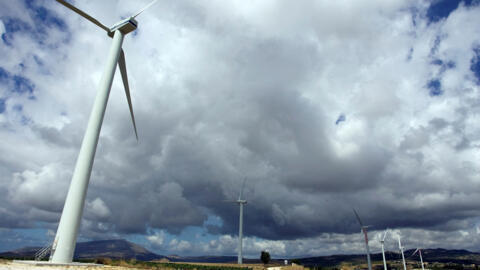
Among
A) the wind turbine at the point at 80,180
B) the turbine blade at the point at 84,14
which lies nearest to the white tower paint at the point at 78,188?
the wind turbine at the point at 80,180

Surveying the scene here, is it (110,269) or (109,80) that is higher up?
(109,80)

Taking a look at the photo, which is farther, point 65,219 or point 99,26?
point 99,26

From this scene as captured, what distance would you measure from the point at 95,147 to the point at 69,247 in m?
15.3

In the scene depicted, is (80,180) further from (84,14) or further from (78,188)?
(84,14)

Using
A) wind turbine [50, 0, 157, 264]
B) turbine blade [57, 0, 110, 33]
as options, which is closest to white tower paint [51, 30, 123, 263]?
wind turbine [50, 0, 157, 264]

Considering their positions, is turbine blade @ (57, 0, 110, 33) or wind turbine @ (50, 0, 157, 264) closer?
wind turbine @ (50, 0, 157, 264)

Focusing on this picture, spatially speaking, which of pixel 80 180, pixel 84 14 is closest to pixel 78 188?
pixel 80 180

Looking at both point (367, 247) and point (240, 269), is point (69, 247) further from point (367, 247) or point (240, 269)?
point (367, 247)

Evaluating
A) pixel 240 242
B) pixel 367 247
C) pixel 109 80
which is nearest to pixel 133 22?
pixel 109 80

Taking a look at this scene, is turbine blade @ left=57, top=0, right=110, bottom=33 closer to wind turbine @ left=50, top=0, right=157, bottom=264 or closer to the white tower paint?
wind turbine @ left=50, top=0, right=157, bottom=264

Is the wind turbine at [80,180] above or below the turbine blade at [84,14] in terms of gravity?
below

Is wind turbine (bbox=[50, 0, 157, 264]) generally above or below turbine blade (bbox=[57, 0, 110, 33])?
below

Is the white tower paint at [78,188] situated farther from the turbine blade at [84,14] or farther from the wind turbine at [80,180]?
the turbine blade at [84,14]

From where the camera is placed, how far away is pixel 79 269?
3928 centimetres
